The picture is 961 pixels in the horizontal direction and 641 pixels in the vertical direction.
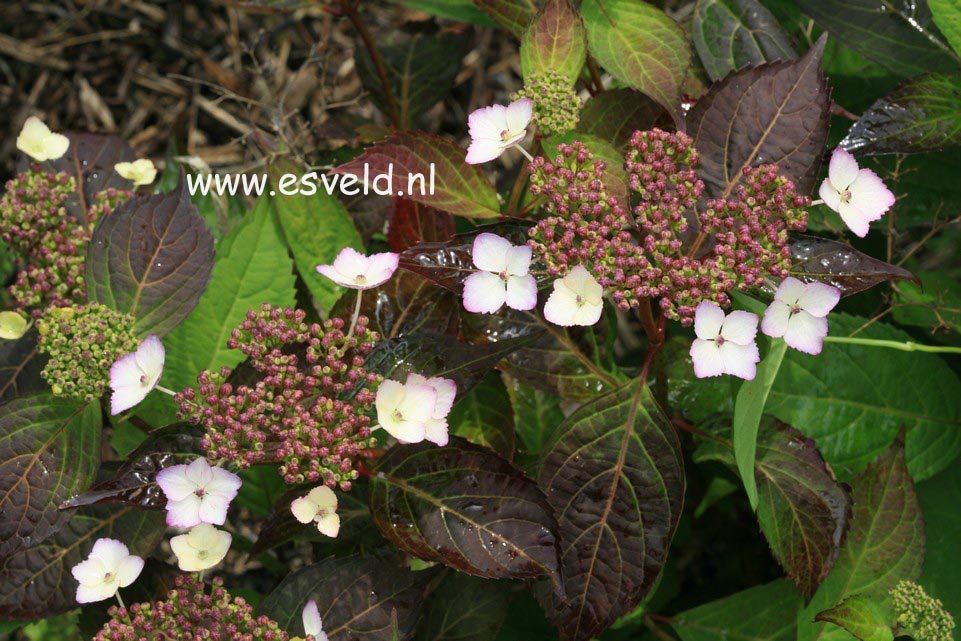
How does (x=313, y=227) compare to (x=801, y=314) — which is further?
(x=313, y=227)

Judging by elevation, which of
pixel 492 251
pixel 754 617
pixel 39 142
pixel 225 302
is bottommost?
pixel 754 617

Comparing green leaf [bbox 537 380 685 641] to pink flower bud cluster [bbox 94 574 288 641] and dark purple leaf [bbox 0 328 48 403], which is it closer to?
pink flower bud cluster [bbox 94 574 288 641]

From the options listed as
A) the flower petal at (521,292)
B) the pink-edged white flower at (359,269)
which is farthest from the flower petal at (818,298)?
the pink-edged white flower at (359,269)

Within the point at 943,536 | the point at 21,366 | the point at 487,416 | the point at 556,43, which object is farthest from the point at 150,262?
the point at 943,536

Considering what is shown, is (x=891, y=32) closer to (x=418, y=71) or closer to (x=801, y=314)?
(x=801, y=314)

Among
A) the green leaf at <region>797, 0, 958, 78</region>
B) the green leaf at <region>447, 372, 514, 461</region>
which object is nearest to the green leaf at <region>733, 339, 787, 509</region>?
the green leaf at <region>447, 372, 514, 461</region>
